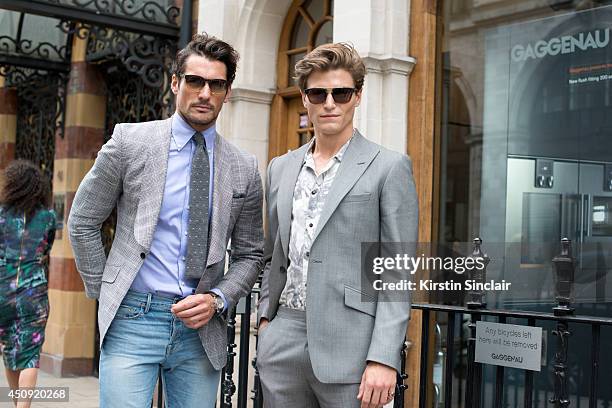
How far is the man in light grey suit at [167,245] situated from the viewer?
3.11 metres

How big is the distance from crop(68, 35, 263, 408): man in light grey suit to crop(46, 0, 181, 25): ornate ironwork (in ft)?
17.0

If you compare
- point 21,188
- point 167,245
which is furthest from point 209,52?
point 21,188

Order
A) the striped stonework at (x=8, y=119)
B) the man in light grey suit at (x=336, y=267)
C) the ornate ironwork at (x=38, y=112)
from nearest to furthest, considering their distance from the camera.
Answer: the man in light grey suit at (x=336, y=267), the ornate ironwork at (x=38, y=112), the striped stonework at (x=8, y=119)

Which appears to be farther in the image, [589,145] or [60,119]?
[60,119]

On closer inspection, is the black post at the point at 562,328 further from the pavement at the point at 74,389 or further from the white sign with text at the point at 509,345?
the pavement at the point at 74,389

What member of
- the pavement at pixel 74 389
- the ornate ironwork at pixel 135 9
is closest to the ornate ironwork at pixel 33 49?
the ornate ironwork at pixel 135 9

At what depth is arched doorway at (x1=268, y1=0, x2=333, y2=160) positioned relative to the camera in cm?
775

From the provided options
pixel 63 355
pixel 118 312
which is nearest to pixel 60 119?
pixel 63 355

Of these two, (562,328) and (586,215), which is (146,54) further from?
(562,328)

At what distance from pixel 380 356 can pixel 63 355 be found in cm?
816

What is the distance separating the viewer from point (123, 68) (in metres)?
10.2

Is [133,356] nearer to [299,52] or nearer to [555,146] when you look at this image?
[555,146]

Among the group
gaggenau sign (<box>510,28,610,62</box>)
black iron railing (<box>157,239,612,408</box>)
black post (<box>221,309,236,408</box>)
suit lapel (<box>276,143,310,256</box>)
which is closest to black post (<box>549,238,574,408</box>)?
black iron railing (<box>157,239,612,408</box>)

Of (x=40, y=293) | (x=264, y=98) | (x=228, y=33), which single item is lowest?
(x=40, y=293)
